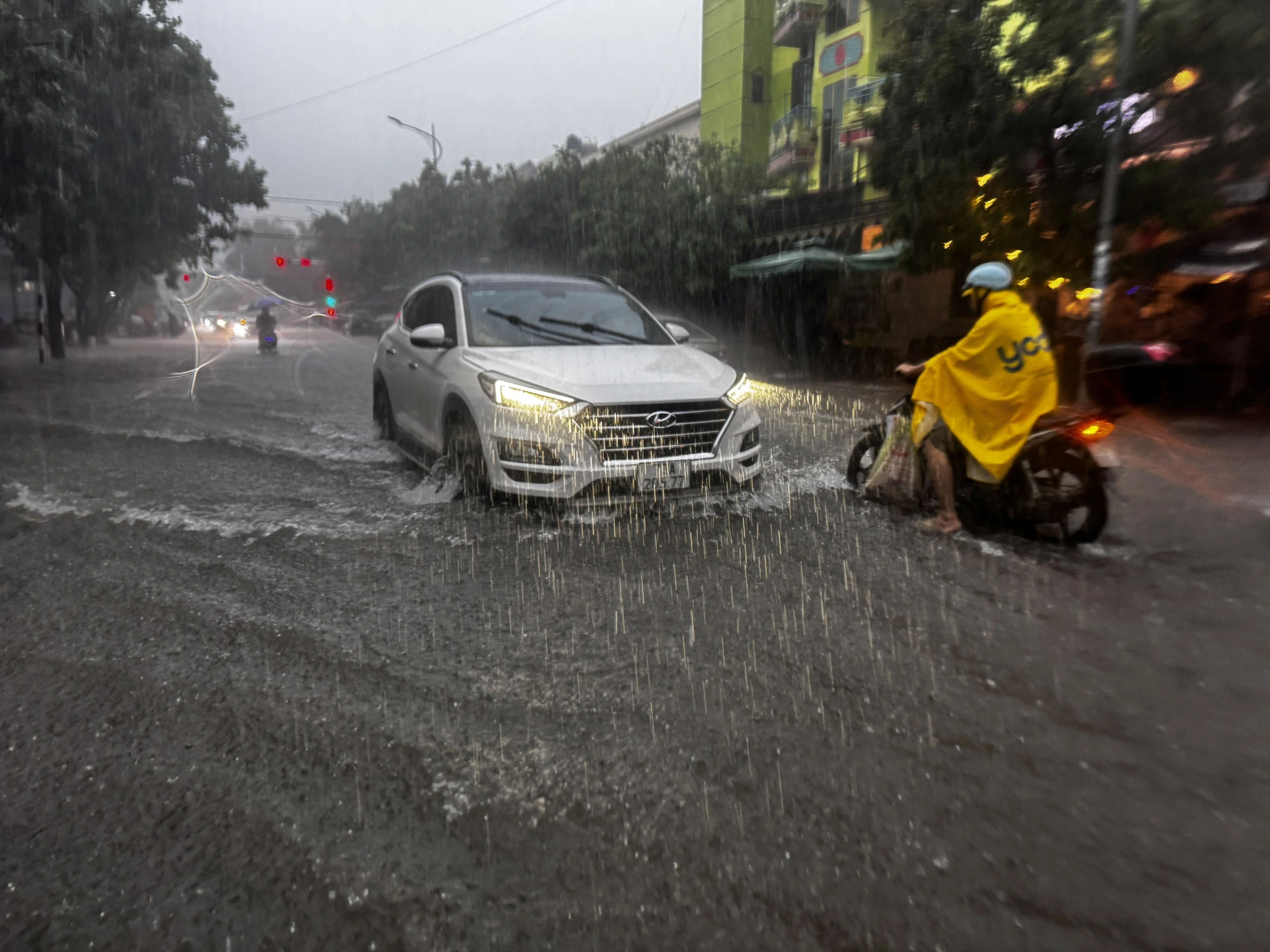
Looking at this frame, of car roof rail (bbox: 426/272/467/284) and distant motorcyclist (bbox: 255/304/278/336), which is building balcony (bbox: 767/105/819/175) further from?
car roof rail (bbox: 426/272/467/284)

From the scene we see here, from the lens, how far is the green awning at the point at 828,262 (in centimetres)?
1862

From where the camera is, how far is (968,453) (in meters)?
5.78

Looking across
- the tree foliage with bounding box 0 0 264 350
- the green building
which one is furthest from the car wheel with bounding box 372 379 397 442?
the green building

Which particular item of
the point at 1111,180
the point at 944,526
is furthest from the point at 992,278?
the point at 1111,180

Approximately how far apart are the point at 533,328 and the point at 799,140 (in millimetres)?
25313

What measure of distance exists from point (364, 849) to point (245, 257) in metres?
139

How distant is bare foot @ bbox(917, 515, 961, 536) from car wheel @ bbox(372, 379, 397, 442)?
4.80m

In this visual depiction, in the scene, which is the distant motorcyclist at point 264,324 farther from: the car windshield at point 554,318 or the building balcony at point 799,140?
the car windshield at point 554,318

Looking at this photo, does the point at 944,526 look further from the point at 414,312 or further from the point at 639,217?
the point at 639,217

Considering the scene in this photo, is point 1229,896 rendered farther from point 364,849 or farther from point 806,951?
point 364,849

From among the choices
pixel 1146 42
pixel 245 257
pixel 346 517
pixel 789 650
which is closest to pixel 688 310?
pixel 1146 42

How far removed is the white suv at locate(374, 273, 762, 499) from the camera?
18.4 ft

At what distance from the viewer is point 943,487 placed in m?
5.89

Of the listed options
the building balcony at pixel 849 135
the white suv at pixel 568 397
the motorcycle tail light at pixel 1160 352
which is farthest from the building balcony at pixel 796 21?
the white suv at pixel 568 397
